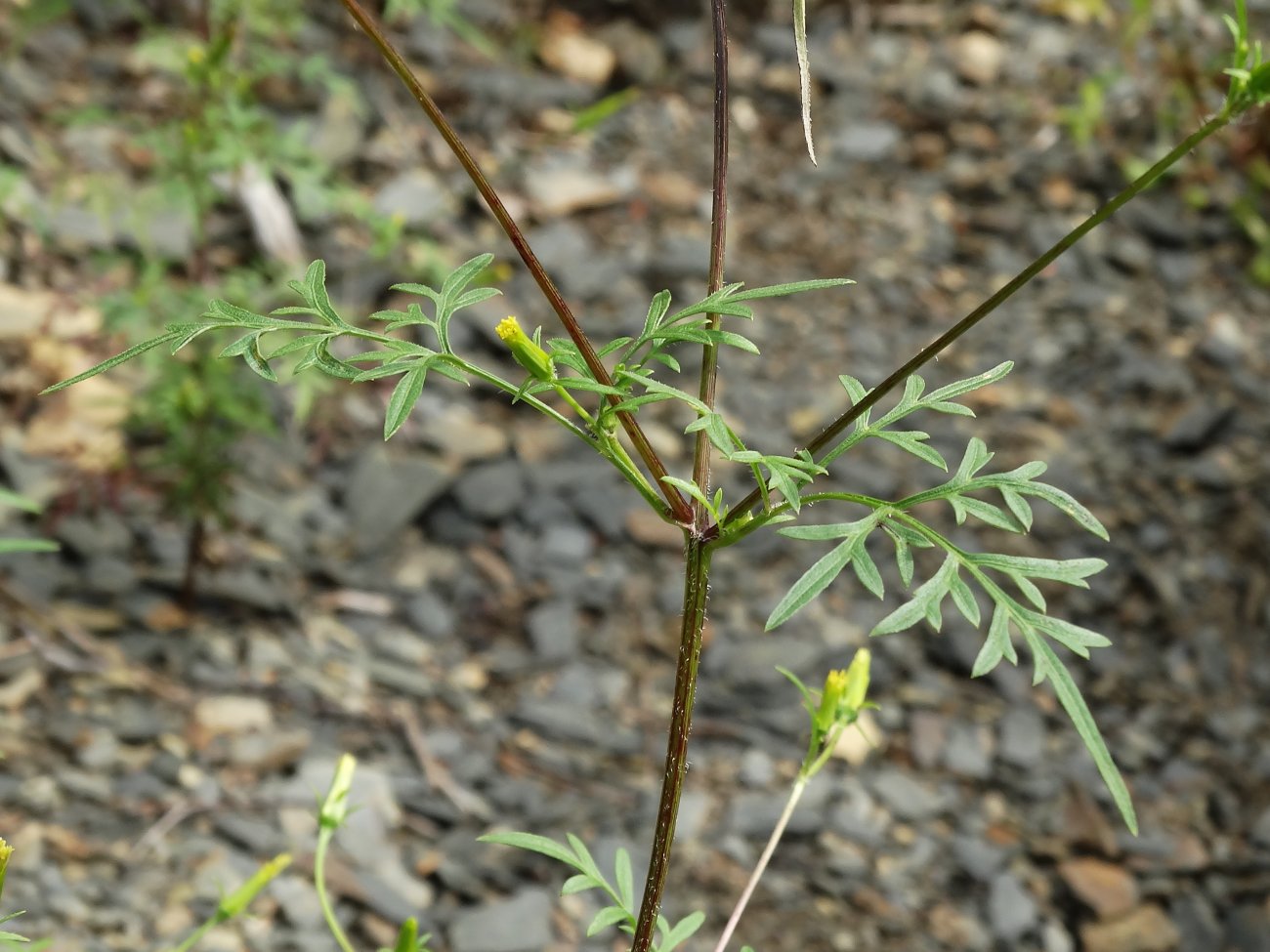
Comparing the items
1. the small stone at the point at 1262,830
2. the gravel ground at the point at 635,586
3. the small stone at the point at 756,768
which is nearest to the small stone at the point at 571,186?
the gravel ground at the point at 635,586

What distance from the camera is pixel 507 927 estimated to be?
216 centimetres

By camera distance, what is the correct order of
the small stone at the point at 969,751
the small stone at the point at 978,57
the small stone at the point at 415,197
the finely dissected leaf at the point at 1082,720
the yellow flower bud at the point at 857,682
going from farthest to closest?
the small stone at the point at 978,57, the small stone at the point at 415,197, the small stone at the point at 969,751, the yellow flower bud at the point at 857,682, the finely dissected leaf at the point at 1082,720

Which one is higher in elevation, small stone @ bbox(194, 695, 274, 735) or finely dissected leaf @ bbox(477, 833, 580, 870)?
finely dissected leaf @ bbox(477, 833, 580, 870)

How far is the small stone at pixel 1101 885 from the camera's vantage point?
2422 millimetres

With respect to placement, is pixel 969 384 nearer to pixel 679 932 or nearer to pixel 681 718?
pixel 681 718

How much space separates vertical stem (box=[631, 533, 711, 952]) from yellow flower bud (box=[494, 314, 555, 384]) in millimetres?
167

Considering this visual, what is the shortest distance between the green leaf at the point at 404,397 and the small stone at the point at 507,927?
1335mm

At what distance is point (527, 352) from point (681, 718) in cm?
30

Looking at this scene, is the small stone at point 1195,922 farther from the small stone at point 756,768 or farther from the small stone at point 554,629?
the small stone at point 554,629

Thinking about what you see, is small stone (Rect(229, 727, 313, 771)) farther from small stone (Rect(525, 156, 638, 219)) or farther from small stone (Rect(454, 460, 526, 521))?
small stone (Rect(525, 156, 638, 219))

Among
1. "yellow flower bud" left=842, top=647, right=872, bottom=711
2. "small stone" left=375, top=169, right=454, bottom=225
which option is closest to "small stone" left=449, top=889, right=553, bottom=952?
"yellow flower bud" left=842, top=647, right=872, bottom=711

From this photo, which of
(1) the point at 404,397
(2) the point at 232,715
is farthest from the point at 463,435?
(1) the point at 404,397

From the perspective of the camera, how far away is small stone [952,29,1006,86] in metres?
4.42

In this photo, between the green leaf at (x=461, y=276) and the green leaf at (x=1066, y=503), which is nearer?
the green leaf at (x=1066, y=503)
